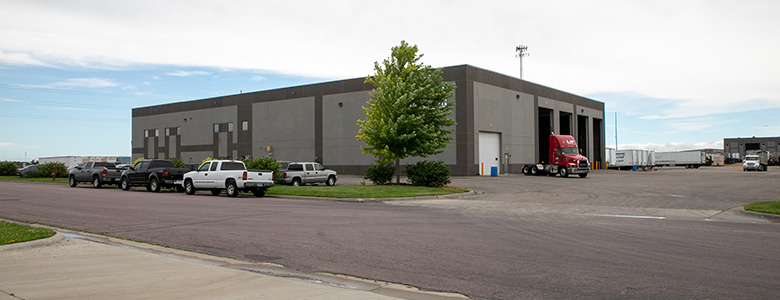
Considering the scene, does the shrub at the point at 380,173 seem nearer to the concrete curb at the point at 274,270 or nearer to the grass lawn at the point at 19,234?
the concrete curb at the point at 274,270

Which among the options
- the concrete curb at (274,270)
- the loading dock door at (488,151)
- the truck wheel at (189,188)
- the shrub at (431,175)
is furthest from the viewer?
the loading dock door at (488,151)

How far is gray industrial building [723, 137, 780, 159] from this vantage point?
141750 mm

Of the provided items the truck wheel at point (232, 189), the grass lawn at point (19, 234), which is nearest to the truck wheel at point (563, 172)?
the truck wheel at point (232, 189)

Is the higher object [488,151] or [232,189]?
[488,151]

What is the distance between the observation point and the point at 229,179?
997 inches

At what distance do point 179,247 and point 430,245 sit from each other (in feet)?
15.7

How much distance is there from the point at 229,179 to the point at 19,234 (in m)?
15.0

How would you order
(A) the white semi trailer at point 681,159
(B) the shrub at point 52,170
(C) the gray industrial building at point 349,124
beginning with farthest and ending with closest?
(A) the white semi trailer at point 681,159 < (B) the shrub at point 52,170 < (C) the gray industrial building at point 349,124

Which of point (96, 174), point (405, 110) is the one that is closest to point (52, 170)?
point (96, 174)

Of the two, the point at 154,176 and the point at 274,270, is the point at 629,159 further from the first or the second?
the point at 274,270

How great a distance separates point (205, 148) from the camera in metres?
65.9

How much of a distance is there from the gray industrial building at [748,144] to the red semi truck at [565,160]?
4406 inches

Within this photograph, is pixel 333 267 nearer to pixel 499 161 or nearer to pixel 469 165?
pixel 469 165

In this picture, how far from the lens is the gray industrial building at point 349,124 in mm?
46750
